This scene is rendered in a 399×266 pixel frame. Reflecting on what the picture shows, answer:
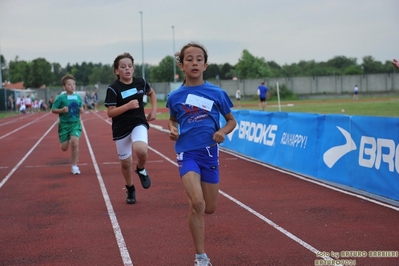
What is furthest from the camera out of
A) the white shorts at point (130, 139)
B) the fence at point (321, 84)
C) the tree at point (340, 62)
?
the tree at point (340, 62)

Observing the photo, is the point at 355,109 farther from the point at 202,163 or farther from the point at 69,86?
the point at 202,163

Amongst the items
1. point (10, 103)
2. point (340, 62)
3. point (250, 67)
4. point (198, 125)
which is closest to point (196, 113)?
point (198, 125)

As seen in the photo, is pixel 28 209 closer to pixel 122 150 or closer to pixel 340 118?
pixel 122 150

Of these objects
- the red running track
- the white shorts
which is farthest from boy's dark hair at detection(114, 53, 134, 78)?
the red running track

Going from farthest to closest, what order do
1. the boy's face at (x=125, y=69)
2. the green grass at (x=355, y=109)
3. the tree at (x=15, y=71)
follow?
the tree at (x=15, y=71) → the green grass at (x=355, y=109) → the boy's face at (x=125, y=69)

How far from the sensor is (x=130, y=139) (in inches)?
339

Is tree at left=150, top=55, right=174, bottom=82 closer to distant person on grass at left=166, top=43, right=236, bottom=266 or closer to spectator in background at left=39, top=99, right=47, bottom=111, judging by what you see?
spectator in background at left=39, top=99, right=47, bottom=111

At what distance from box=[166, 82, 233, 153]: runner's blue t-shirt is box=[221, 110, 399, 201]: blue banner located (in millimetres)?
4163

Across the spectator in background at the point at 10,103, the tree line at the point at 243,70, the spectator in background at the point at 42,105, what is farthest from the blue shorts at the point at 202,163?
the tree line at the point at 243,70

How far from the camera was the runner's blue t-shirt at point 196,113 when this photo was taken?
5.45m

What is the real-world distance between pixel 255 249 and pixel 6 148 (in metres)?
15.0

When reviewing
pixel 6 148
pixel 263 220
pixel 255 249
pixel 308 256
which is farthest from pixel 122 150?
pixel 6 148

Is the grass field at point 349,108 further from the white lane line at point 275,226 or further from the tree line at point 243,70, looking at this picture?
the tree line at point 243,70

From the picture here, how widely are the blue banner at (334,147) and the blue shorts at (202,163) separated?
4.18m
